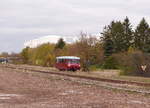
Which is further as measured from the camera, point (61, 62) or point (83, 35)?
point (83, 35)

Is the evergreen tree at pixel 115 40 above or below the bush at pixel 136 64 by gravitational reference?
above

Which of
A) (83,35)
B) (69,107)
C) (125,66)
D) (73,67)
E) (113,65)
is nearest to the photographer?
(69,107)

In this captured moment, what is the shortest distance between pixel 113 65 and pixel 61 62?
60.5 feet

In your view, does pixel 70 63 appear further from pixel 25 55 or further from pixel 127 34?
pixel 25 55

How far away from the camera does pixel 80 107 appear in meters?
14.1

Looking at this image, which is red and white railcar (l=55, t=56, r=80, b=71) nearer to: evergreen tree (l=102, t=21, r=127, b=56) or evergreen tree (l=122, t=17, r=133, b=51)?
evergreen tree (l=102, t=21, r=127, b=56)

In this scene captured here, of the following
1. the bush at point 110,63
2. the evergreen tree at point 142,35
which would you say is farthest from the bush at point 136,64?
the evergreen tree at point 142,35

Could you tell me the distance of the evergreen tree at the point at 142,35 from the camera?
3068 inches

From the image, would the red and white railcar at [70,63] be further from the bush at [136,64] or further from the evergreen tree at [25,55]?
the evergreen tree at [25,55]

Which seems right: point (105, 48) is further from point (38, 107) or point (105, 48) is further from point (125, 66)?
point (38, 107)

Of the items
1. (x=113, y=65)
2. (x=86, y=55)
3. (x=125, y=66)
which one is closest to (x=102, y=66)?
(x=113, y=65)

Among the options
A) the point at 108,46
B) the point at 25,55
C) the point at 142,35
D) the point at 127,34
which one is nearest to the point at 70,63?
the point at 108,46

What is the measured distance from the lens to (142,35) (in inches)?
3174

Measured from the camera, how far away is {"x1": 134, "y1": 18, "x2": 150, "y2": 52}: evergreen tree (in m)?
77.9
